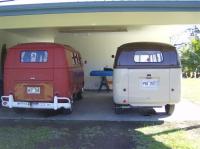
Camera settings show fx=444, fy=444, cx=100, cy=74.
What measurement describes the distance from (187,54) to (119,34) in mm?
13704

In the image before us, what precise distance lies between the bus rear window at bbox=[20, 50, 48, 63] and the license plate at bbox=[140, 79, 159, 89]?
261cm

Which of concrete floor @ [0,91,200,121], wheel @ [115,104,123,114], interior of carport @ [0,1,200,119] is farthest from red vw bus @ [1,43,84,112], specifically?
wheel @ [115,104,123,114]

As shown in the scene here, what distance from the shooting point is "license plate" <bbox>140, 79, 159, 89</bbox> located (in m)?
11.7

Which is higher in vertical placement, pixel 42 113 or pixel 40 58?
pixel 40 58

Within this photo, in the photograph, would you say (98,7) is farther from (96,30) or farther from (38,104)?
(96,30)

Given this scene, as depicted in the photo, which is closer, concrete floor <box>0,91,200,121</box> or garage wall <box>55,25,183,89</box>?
concrete floor <box>0,91,200,121</box>

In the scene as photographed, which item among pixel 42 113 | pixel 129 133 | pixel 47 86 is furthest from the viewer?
pixel 42 113

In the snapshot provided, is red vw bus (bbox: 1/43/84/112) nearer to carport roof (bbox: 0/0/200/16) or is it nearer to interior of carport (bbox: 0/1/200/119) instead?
interior of carport (bbox: 0/1/200/119)

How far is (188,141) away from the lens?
359 inches

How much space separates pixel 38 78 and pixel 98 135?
9.19 ft

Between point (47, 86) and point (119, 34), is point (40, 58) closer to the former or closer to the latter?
point (47, 86)

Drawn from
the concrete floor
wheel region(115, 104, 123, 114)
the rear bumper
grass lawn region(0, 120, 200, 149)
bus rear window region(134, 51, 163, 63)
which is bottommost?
grass lawn region(0, 120, 200, 149)

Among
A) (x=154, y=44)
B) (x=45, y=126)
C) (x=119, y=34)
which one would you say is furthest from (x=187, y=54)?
(x=45, y=126)

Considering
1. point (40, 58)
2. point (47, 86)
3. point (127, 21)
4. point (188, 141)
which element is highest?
point (127, 21)
